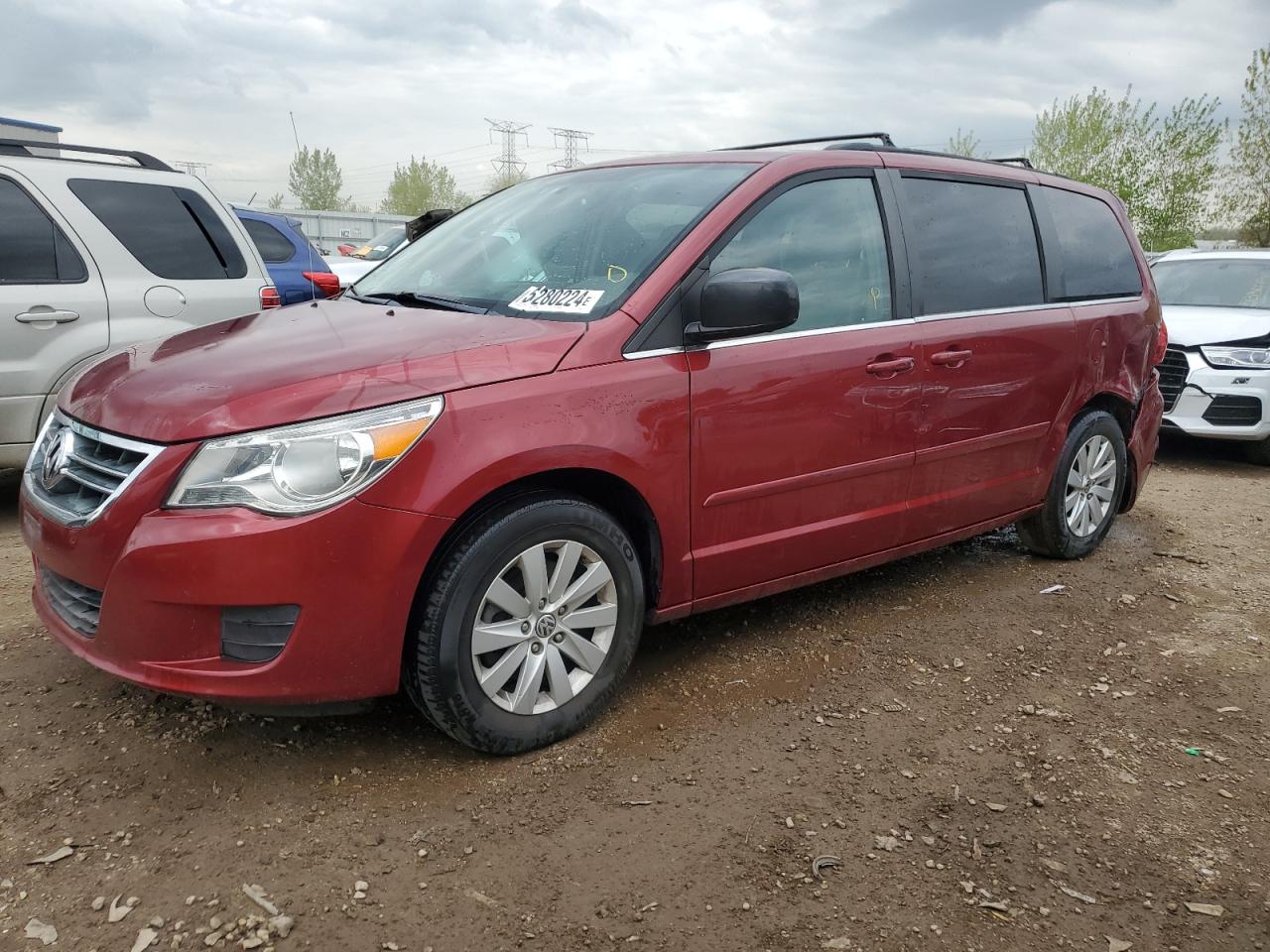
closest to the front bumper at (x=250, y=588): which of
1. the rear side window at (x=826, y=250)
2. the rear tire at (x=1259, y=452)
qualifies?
the rear side window at (x=826, y=250)

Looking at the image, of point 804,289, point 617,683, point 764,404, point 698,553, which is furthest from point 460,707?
point 804,289

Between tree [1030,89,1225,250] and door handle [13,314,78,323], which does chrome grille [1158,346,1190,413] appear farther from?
tree [1030,89,1225,250]

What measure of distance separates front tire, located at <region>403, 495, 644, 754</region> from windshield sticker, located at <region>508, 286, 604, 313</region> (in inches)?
24.7

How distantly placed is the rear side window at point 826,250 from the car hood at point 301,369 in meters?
0.76

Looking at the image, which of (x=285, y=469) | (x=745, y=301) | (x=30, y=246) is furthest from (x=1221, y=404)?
(x=30, y=246)

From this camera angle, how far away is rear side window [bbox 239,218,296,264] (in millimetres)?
9000

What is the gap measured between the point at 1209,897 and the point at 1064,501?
2.58m

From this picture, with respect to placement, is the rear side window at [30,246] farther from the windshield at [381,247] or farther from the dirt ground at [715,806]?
the windshield at [381,247]

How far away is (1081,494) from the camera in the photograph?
481cm

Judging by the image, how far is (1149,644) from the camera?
12.9ft

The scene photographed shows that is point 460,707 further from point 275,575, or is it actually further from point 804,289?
point 804,289

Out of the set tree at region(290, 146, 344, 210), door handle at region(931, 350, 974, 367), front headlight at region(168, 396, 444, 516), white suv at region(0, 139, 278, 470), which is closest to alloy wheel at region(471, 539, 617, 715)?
front headlight at region(168, 396, 444, 516)

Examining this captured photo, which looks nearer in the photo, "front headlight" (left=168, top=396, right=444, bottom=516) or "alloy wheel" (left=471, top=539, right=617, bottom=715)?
"front headlight" (left=168, top=396, right=444, bottom=516)

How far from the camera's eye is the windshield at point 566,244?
3.17 meters
